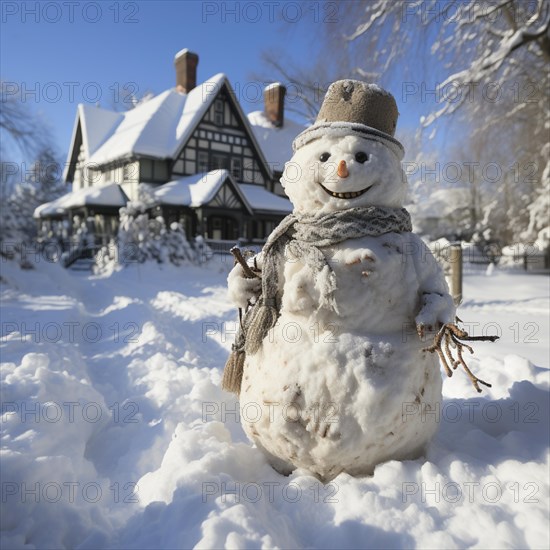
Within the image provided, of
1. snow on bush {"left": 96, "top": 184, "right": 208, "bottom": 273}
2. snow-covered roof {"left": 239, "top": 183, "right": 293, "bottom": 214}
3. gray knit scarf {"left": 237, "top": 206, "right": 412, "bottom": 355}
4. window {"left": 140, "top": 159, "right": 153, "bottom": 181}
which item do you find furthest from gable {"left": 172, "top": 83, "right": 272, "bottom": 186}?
gray knit scarf {"left": 237, "top": 206, "right": 412, "bottom": 355}

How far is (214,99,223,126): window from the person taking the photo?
22.9 m

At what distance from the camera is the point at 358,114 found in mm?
2363

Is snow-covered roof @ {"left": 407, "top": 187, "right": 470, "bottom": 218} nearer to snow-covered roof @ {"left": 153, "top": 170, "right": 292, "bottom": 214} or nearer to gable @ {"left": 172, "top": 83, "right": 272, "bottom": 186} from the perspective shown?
gable @ {"left": 172, "top": 83, "right": 272, "bottom": 186}

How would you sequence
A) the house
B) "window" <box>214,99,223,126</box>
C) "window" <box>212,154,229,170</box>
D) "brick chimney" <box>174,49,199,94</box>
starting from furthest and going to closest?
"brick chimney" <box>174,49,199,94</box>
"window" <box>212,154,229,170</box>
"window" <box>214,99,223,126</box>
the house

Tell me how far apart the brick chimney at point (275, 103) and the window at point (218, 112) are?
457 cm

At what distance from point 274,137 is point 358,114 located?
25.4 metres

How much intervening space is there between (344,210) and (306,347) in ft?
2.41

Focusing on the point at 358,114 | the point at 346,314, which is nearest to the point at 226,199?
the point at 358,114

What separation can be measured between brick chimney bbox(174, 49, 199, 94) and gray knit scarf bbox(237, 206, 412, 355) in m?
24.7

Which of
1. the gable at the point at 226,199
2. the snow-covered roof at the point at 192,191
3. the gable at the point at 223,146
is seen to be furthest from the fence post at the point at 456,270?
the gable at the point at 223,146

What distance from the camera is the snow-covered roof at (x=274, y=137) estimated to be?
2531 centimetres

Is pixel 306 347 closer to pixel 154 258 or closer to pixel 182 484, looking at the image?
pixel 182 484

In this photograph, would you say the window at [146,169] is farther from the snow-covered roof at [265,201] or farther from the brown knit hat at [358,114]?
the brown knit hat at [358,114]

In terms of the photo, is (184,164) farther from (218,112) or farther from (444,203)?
(444,203)
